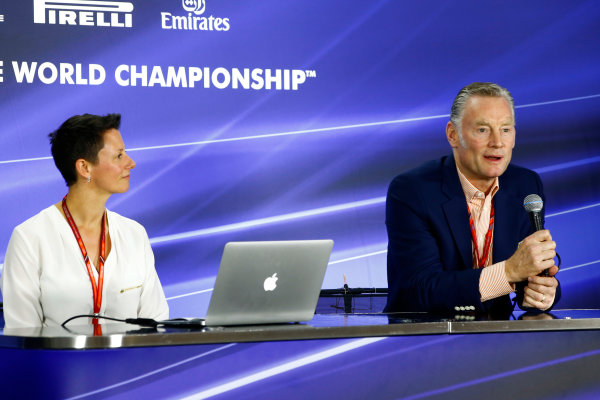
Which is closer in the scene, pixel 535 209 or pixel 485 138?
pixel 535 209

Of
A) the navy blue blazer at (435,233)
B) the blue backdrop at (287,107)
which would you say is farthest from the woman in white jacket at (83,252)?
the blue backdrop at (287,107)

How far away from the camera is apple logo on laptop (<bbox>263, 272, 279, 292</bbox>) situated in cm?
200

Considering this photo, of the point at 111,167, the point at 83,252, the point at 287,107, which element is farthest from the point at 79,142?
the point at 287,107

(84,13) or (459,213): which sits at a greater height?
(84,13)

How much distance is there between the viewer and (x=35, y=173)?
4199mm

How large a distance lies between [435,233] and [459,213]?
0.34ft

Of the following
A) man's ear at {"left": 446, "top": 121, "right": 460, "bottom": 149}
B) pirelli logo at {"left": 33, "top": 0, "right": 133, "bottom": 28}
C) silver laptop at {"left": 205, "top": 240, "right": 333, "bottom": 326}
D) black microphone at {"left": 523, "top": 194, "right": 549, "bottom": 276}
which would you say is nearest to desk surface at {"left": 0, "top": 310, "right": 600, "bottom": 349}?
silver laptop at {"left": 205, "top": 240, "right": 333, "bottom": 326}

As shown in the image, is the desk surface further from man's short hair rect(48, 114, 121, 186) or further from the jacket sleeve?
man's short hair rect(48, 114, 121, 186)

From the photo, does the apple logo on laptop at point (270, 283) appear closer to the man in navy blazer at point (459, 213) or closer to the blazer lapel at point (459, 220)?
the man in navy blazer at point (459, 213)

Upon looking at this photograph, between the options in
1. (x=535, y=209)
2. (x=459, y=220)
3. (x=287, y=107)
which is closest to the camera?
(x=535, y=209)

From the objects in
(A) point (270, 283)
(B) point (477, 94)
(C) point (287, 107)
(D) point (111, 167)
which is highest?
(C) point (287, 107)

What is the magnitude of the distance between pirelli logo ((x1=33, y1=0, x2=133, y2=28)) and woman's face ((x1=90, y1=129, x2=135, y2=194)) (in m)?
1.69

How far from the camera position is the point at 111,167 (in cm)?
280

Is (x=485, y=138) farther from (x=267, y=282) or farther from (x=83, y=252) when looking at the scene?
(x=83, y=252)
